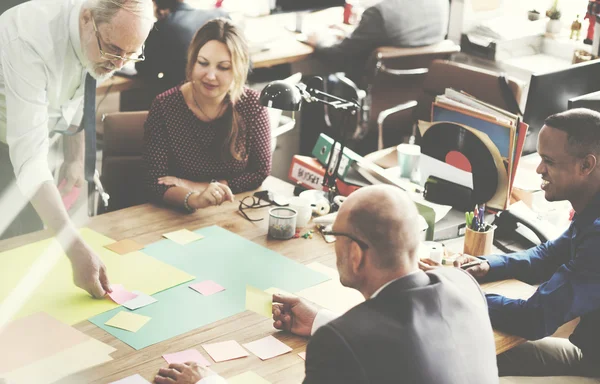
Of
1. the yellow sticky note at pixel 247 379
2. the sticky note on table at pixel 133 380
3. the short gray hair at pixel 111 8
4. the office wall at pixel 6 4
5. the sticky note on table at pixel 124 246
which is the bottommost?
the sticky note on table at pixel 124 246

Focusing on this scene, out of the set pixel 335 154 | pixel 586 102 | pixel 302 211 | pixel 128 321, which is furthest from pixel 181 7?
pixel 128 321

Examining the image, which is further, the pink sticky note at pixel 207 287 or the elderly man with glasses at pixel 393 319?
the pink sticky note at pixel 207 287

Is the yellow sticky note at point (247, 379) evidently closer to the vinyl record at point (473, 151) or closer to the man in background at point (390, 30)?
the vinyl record at point (473, 151)

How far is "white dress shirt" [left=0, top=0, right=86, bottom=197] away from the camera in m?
2.15

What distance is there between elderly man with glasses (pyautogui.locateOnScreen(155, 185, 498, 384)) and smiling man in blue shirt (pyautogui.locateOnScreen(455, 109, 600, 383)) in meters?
0.44

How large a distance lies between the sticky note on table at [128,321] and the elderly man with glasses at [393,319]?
281 millimetres

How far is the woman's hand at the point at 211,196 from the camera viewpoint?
2572mm

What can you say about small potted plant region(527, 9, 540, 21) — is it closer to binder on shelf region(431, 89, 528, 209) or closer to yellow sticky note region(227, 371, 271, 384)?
binder on shelf region(431, 89, 528, 209)

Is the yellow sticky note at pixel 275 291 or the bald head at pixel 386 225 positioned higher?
the bald head at pixel 386 225

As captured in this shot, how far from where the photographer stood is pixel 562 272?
2037mm

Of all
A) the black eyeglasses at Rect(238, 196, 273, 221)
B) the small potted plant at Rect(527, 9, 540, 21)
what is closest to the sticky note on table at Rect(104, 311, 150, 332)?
the black eyeglasses at Rect(238, 196, 273, 221)

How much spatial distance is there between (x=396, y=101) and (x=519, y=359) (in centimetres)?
243

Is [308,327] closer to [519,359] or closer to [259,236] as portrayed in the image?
[259,236]

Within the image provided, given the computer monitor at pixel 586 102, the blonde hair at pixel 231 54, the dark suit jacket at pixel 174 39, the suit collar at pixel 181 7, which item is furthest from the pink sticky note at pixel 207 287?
the suit collar at pixel 181 7
